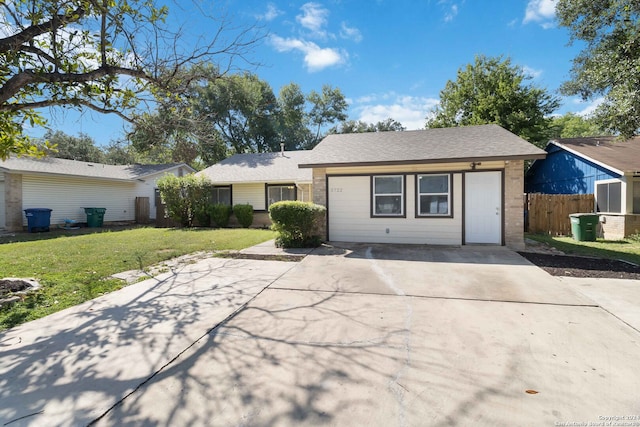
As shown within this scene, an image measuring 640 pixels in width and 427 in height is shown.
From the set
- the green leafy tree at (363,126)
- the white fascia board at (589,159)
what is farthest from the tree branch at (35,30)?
the green leafy tree at (363,126)

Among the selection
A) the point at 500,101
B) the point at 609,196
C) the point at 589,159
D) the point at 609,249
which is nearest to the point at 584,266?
the point at 609,249

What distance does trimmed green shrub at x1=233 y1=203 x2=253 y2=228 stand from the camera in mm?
15133

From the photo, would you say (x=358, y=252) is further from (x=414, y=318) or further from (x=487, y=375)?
(x=487, y=375)

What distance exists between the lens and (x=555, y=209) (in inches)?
480

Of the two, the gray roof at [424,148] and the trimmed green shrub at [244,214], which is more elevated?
the gray roof at [424,148]

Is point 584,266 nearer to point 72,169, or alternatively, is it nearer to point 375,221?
point 375,221

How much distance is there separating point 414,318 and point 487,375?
4.07 ft

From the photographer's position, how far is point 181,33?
546cm

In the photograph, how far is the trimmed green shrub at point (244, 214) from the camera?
49.6 ft

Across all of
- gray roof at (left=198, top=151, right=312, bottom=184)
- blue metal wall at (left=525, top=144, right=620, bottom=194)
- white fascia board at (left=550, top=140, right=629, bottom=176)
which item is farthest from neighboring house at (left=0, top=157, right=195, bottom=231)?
blue metal wall at (left=525, top=144, right=620, bottom=194)

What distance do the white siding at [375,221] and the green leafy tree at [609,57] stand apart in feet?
16.6

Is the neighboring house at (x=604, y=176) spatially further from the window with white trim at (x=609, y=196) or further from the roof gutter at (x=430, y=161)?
the roof gutter at (x=430, y=161)

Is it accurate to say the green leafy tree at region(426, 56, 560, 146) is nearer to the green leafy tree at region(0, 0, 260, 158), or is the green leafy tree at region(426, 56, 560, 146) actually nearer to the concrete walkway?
the green leafy tree at region(0, 0, 260, 158)

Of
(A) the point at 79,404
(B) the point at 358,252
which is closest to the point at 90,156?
(B) the point at 358,252
